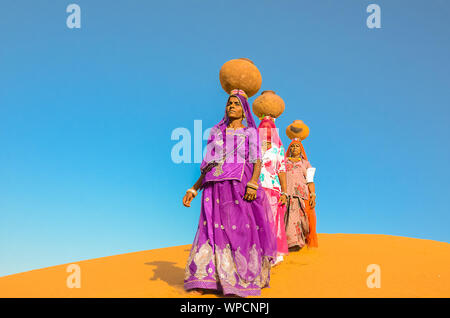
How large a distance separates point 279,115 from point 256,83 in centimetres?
272

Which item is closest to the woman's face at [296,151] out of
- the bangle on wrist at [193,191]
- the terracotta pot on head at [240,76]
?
the terracotta pot on head at [240,76]

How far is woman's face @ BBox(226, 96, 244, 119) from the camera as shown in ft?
17.0

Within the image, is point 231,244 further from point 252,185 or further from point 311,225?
point 311,225

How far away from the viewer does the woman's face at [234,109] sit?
17.0 feet

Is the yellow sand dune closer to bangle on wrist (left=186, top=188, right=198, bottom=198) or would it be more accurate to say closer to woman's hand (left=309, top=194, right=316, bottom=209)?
woman's hand (left=309, top=194, right=316, bottom=209)

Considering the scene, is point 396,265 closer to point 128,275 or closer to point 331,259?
point 331,259

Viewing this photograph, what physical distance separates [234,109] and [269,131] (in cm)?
245

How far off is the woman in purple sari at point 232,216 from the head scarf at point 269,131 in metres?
2.05

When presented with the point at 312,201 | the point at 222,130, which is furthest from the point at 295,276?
the point at 312,201

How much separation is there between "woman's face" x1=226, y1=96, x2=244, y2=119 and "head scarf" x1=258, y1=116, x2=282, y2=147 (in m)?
2.12

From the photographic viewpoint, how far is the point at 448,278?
19.7 ft

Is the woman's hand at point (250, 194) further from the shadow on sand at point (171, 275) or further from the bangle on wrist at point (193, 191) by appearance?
the shadow on sand at point (171, 275)

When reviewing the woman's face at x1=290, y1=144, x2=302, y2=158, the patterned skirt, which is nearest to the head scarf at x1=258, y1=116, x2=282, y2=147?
the woman's face at x1=290, y1=144, x2=302, y2=158
